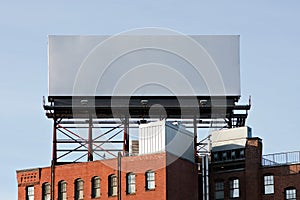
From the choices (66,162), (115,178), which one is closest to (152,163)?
(115,178)

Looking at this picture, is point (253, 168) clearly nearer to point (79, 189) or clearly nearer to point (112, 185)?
point (112, 185)

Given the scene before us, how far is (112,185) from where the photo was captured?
104m

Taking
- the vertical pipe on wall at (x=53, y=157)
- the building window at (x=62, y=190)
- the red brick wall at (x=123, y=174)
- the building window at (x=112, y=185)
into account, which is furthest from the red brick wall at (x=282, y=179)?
the vertical pipe on wall at (x=53, y=157)

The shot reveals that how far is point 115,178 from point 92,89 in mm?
11464

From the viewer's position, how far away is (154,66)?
112 m

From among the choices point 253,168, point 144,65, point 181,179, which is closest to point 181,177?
point 181,179

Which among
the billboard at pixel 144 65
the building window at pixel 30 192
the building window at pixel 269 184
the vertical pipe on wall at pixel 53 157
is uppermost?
the billboard at pixel 144 65

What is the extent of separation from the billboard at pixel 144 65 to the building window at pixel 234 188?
361 inches

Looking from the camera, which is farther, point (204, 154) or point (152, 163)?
point (204, 154)

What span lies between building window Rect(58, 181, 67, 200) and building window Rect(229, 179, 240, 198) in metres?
16.5

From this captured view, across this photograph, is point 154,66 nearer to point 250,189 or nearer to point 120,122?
point 120,122

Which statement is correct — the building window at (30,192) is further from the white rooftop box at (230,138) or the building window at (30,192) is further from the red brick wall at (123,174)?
the white rooftop box at (230,138)

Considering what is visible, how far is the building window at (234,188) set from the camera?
106 m

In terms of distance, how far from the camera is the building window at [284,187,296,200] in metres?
104
